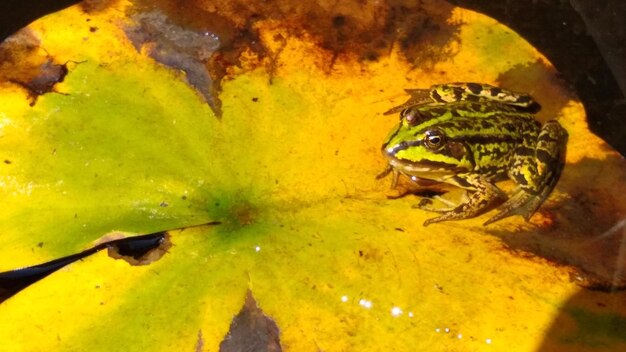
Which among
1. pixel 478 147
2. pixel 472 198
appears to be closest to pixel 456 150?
pixel 478 147

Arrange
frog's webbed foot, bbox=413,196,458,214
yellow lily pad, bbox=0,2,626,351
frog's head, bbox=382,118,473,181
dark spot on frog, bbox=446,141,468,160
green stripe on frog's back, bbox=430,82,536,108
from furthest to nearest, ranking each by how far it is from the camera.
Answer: green stripe on frog's back, bbox=430,82,536,108 < dark spot on frog, bbox=446,141,468,160 < frog's head, bbox=382,118,473,181 < frog's webbed foot, bbox=413,196,458,214 < yellow lily pad, bbox=0,2,626,351

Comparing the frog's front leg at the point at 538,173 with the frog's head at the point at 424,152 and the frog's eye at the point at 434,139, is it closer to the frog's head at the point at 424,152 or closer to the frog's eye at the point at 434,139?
the frog's head at the point at 424,152

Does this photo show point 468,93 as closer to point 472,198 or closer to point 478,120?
point 478,120

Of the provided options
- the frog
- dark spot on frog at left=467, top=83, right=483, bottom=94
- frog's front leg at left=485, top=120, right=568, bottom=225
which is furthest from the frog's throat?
dark spot on frog at left=467, top=83, right=483, bottom=94

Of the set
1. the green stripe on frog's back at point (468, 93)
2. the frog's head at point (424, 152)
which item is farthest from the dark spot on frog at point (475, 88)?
the frog's head at point (424, 152)

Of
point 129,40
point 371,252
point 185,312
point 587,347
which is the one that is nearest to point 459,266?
point 371,252

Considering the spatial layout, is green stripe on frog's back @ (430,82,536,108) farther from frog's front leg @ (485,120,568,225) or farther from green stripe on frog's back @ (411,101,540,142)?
frog's front leg @ (485,120,568,225)
